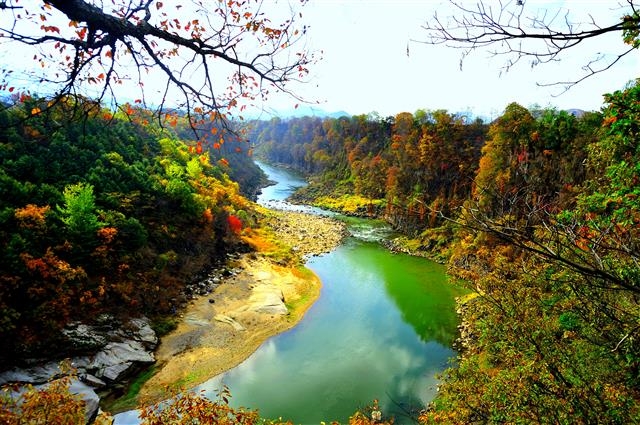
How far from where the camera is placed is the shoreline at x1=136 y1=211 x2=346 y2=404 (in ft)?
42.5

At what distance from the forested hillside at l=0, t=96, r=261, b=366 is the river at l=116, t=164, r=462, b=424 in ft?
18.2

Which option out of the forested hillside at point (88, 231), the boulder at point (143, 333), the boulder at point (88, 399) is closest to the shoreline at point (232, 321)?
the boulder at point (143, 333)

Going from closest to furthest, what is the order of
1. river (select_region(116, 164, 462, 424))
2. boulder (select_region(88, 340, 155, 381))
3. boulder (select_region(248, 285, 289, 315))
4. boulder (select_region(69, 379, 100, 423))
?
boulder (select_region(69, 379, 100, 423))
boulder (select_region(88, 340, 155, 381))
river (select_region(116, 164, 462, 424))
boulder (select_region(248, 285, 289, 315))

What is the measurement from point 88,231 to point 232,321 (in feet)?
23.3

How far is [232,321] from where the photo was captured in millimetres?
16547

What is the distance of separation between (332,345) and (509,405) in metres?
9.71

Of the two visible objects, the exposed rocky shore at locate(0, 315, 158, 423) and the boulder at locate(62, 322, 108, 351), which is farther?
the boulder at locate(62, 322, 108, 351)

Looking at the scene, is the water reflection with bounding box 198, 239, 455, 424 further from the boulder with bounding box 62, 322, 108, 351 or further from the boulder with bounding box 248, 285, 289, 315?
the boulder with bounding box 62, 322, 108, 351

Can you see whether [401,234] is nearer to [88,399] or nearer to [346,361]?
[346,361]

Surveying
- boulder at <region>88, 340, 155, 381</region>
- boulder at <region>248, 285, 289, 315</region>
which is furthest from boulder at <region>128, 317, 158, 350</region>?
boulder at <region>248, 285, 289, 315</region>

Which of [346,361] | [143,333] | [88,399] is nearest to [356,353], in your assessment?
[346,361]

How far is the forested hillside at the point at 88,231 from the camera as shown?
→ 11.5 meters

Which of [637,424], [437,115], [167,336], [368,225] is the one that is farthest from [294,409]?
[437,115]

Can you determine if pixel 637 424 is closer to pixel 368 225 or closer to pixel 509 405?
pixel 509 405
